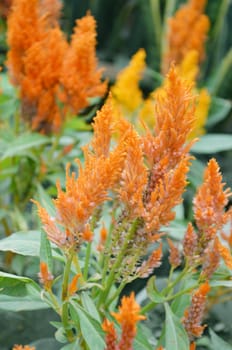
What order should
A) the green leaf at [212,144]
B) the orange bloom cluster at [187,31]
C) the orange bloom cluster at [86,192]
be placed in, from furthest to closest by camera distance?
1. the orange bloom cluster at [187,31]
2. the green leaf at [212,144]
3. the orange bloom cluster at [86,192]

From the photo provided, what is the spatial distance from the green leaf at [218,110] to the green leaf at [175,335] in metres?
1.46

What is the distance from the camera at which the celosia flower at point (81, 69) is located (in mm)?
1381

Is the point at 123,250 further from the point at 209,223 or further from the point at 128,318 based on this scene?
the point at 128,318

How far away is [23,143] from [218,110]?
1161mm

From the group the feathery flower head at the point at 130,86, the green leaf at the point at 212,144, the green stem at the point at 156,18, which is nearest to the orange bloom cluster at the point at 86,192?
the feathery flower head at the point at 130,86

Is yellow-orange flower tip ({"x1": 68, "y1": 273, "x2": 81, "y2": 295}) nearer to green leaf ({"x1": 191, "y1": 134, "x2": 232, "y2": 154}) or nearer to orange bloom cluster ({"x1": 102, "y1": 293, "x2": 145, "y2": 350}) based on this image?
orange bloom cluster ({"x1": 102, "y1": 293, "x2": 145, "y2": 350})

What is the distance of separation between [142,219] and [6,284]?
0.78 ft

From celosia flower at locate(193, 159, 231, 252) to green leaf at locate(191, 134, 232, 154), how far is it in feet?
3.03

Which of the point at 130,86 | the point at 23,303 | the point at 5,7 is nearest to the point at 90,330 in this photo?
the point at 23,303

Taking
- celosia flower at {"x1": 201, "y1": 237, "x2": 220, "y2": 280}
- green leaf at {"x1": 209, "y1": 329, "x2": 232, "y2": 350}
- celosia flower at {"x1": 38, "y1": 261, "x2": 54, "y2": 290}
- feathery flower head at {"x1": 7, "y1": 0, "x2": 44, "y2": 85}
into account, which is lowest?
green leaf at {"x1": 209, "y1": 329, "x2": 232, "y2": 350}

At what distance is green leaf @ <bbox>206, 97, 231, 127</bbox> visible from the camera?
2.42 m

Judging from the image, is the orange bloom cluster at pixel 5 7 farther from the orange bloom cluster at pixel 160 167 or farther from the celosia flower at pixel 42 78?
the orange bloom cluster at pixel 160 167

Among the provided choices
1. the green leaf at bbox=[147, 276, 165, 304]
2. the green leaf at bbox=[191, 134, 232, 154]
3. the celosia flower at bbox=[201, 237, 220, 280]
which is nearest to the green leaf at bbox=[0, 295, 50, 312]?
the green leaf at bbox=[147, 276, 165, 304]

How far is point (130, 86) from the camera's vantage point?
1778 mm
